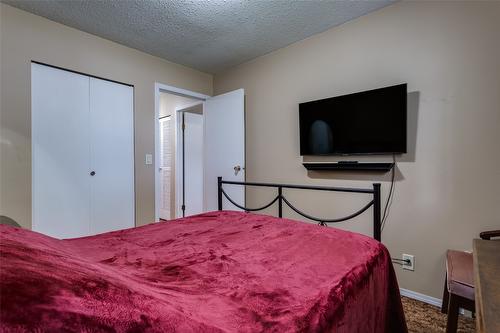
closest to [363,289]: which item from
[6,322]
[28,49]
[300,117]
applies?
[6,322]

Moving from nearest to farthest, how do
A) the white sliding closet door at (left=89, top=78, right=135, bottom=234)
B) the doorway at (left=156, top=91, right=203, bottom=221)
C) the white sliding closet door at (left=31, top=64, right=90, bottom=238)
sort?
the white sliding closet door at (left=31, top=64, right=90, bottom=238), the white sliding closet door at (left=89, top=78, right=135, bottom=234), the doorway at (left=156, top=91, right=203, bottom=221)

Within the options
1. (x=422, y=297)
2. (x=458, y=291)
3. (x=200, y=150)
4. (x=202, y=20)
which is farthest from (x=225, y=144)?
(x=458, y=291)

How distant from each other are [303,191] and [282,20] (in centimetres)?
170

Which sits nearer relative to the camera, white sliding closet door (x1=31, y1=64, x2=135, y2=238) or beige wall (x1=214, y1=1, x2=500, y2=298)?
beige wall (x1=214, y1=1, x2=500, y2=298)

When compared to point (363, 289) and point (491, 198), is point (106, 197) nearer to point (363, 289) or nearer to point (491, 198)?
point (363, 289)

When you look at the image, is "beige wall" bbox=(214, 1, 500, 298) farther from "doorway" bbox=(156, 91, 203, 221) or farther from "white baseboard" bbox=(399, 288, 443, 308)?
"doorway" bbox=(156, 91, 203, 221)

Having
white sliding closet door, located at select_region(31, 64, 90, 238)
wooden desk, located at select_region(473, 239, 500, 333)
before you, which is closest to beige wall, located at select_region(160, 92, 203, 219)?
white sliding closet door, located at select_region(31, 64, 90, 238)

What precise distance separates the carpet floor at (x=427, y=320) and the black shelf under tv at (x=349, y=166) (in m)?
1.07

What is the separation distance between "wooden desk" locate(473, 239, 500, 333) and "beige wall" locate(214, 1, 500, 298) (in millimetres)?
795

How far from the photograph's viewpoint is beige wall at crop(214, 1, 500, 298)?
5.74ft

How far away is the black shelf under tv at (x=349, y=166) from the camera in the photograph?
2.13 meters

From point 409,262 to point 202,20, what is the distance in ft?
9.15

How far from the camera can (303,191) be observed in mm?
2738

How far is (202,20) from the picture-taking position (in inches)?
93.6
